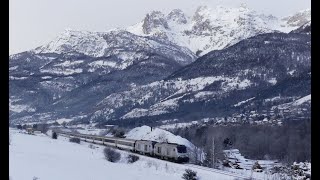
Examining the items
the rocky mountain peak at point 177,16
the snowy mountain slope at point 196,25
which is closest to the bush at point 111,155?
the snowy mountain slope at point 196,25

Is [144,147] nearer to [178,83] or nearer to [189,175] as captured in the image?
[189,175]

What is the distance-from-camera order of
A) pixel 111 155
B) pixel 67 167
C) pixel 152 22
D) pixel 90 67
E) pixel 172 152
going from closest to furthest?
pixel 67 167 → pixel 111 155 → pixel 172 152 → pixel 90 67 → pixel 152 22

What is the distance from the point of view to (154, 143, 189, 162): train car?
34.4 feet

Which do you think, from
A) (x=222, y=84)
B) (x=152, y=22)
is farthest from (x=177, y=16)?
(x=222, y=84)

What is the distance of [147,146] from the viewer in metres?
11.8

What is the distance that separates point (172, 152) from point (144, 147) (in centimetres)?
139

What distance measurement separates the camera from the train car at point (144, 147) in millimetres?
11547

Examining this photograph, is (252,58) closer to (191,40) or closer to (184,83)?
(184,83)

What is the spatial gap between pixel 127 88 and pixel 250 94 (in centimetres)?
917

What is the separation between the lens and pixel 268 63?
37.0 m

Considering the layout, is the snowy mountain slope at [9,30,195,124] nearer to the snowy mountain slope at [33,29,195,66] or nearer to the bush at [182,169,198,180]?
the snowy mountain slope at [33,29,195,66]

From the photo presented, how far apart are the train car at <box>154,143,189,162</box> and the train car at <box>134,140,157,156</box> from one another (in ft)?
0.73

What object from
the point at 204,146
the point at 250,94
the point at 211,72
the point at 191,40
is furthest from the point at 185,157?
the point at 191,40
